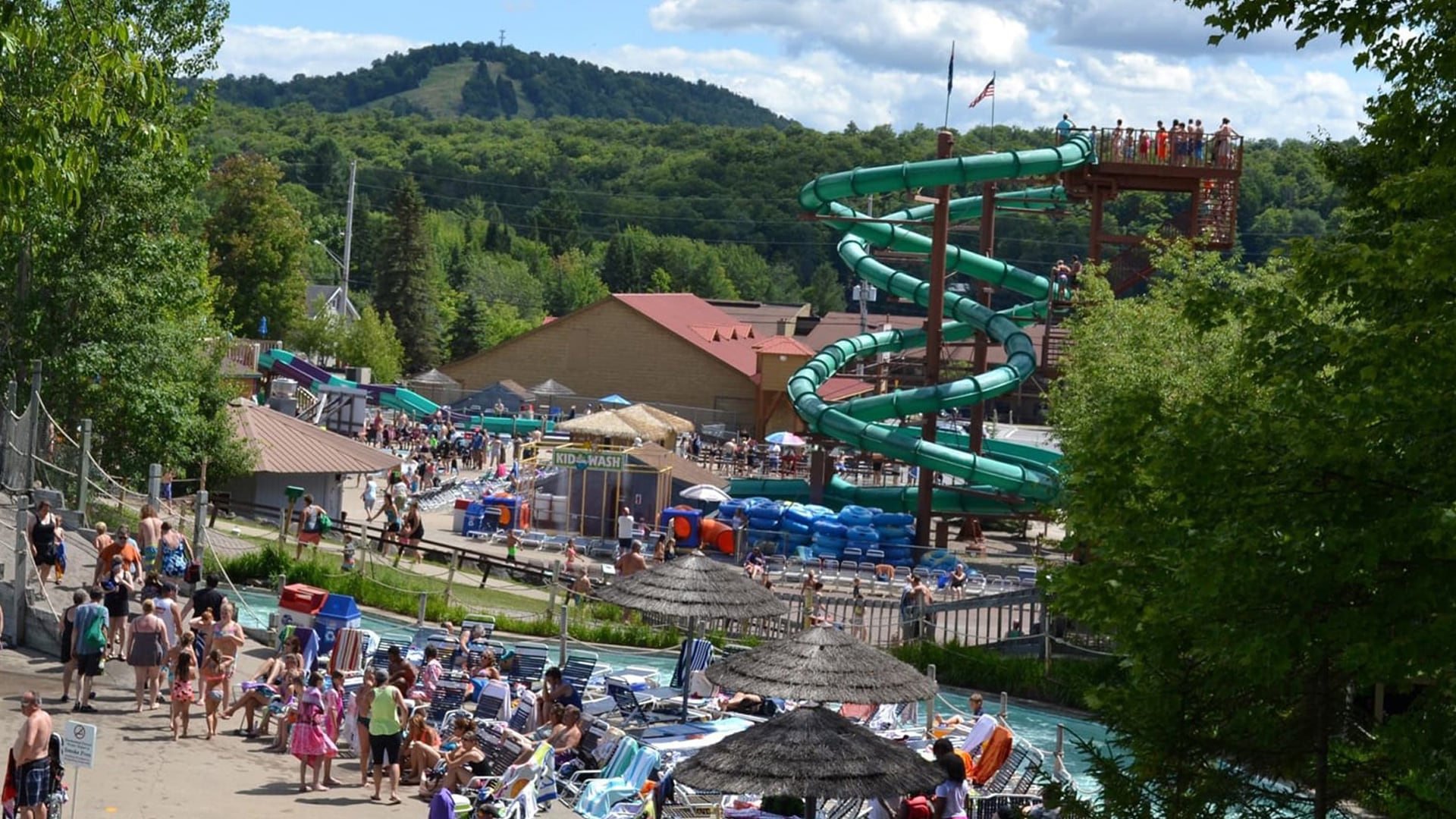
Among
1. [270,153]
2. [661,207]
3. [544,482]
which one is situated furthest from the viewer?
[661,207]

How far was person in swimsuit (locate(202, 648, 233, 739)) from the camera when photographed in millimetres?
16734

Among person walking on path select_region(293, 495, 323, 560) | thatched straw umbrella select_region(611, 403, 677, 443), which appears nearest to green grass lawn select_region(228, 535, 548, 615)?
person walking on path select_region(293, 495, 323, 560)

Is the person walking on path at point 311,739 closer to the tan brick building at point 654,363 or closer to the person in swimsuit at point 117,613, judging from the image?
the person in swimsuit at point 117,613

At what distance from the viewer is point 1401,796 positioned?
7.30m

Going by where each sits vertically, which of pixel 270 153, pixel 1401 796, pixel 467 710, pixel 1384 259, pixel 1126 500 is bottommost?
pixel 467 710

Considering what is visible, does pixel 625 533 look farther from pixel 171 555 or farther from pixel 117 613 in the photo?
pixel 117 613

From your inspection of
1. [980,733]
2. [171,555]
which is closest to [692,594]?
[980,733]

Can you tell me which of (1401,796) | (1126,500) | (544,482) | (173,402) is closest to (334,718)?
(1126,500)

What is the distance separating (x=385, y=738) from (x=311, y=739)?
668 millimetres

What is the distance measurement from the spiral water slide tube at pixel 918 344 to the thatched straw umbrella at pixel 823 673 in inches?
777

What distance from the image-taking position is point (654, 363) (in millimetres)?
66000

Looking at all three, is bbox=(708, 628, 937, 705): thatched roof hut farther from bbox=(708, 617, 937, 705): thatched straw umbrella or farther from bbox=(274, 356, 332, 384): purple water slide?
bbox=(274, 356, 332, 384): purple water slide

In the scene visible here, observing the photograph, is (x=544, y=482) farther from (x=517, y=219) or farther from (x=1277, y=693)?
(x=517, y=219)

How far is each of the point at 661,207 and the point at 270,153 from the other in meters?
38.9
